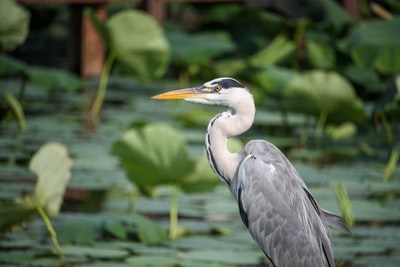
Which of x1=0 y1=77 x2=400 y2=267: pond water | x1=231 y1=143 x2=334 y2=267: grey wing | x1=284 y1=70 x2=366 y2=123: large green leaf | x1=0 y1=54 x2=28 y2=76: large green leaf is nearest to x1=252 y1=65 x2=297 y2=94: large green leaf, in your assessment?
x1=0 y1=77 x2=400 y2=267: pond water

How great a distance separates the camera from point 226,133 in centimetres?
453

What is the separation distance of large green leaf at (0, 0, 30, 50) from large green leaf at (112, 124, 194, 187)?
8.42 ft

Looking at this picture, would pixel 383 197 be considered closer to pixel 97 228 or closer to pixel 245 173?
pixel 97 228

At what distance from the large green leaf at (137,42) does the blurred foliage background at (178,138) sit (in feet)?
0.04

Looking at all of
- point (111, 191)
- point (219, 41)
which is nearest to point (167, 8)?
point (219, 41)

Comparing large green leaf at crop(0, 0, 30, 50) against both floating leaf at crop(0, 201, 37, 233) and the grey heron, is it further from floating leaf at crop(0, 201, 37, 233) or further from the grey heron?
the grey heron

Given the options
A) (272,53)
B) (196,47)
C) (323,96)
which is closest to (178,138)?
(323,96)

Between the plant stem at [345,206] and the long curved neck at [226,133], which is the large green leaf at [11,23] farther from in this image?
the long curved neck at [226,133]

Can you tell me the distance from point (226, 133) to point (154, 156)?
111 cm

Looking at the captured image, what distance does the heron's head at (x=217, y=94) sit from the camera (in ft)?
14.8

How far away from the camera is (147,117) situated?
8.70 m

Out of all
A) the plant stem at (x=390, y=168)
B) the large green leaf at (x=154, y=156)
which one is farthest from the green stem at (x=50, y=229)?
the plant stem at (x=390, y=168)

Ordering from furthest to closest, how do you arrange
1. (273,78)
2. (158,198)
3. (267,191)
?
(273,78) → (158,198) → (267,191)

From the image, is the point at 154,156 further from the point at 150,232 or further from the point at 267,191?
the point at 267,191
